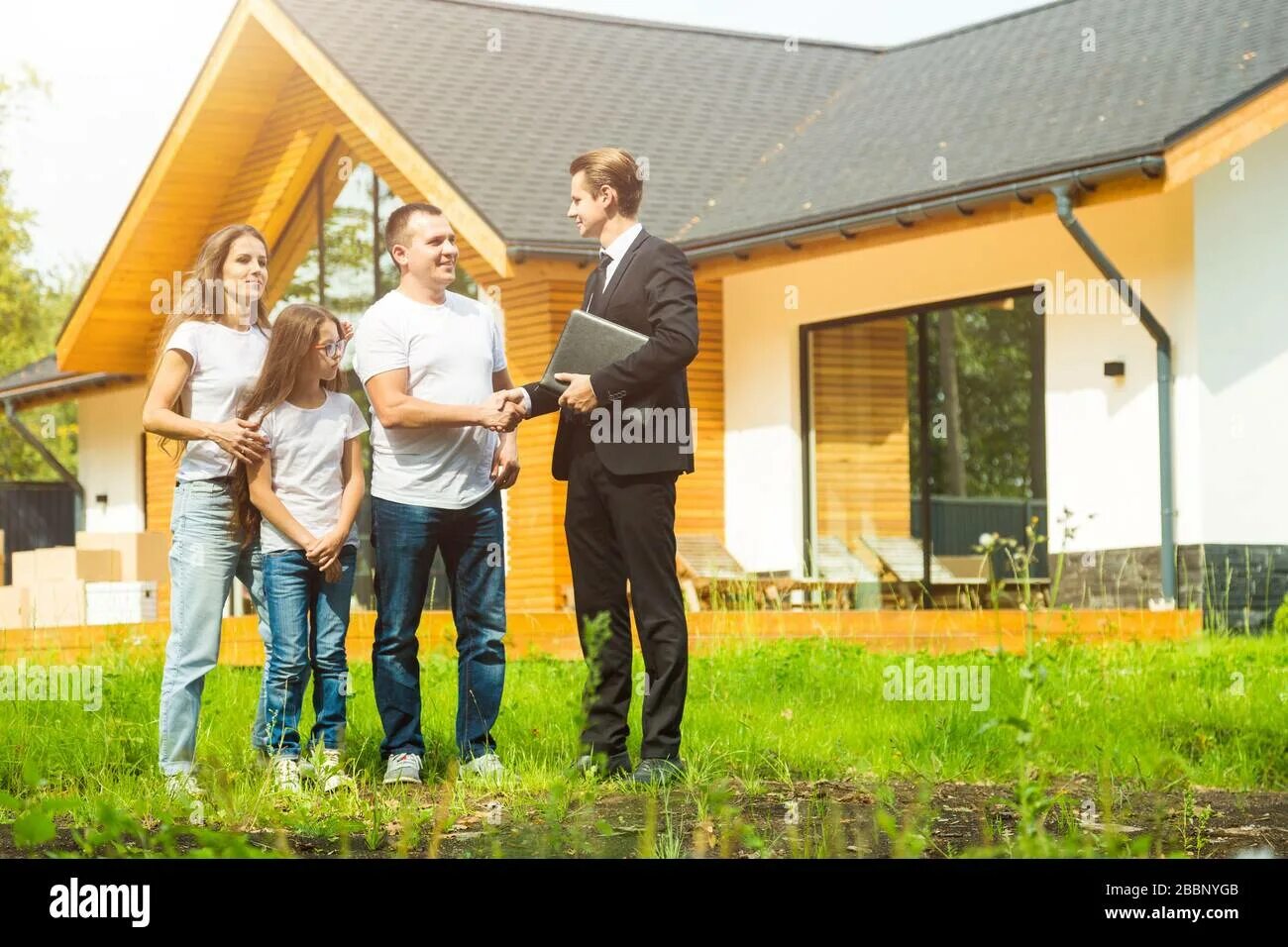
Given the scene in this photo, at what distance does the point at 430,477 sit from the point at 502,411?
345 millimetres

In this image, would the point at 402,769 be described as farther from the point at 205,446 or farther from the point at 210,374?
the point at 210,374

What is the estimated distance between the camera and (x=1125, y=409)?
12.4 m

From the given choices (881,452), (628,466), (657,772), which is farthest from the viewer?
(881,452)

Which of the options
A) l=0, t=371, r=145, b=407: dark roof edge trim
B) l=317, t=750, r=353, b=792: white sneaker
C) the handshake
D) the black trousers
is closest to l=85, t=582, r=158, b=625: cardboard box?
l=0, t=371, r=145, b=407: dark roof edge trim

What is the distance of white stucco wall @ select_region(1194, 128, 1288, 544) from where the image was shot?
1145cm

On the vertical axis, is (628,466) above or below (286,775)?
above

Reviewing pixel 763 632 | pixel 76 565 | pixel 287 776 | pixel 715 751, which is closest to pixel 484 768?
pixel 287 776

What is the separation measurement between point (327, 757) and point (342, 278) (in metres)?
13.4

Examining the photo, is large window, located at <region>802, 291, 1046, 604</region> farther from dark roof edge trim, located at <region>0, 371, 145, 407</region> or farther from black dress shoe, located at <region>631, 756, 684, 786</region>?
dark roof edge trim, located at <region>0, 371, 145, 407</region>

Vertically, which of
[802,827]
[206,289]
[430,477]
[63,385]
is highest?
[63,385]

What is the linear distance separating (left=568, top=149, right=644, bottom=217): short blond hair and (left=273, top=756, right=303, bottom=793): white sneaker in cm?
206

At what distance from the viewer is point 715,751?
6.07 meters
